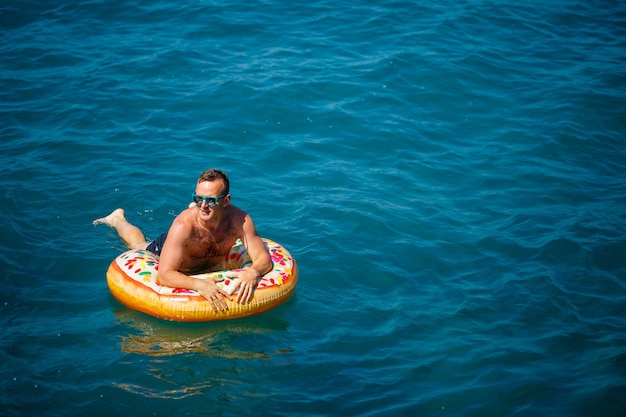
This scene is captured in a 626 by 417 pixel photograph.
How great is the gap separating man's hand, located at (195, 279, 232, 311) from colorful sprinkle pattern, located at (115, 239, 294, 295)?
0.27 ft

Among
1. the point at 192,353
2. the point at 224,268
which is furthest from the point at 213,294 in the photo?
the point at 224,268

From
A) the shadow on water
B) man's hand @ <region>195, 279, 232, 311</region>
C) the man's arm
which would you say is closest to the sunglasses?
the man's arm

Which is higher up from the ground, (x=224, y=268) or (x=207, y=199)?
(x=207, y=199)

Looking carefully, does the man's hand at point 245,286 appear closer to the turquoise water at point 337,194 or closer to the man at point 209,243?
the man at point 209,243

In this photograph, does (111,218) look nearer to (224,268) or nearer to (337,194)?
(224,268)

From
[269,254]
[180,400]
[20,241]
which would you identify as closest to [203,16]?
[20,241]

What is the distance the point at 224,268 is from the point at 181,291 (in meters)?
0.87

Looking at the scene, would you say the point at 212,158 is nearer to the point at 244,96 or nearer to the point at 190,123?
the point at 190,123

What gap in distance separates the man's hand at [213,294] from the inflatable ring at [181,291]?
1.7 inches

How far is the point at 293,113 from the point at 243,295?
216 inches

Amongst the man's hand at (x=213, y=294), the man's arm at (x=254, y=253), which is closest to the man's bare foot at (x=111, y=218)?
the man's arm at (x=254, y=253)

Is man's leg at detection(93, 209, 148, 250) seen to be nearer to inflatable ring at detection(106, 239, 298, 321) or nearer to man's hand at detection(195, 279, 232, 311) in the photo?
inflatable ring at detection(106, 239, 298, 321)

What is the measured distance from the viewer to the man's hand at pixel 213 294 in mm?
7004

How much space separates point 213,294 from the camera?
701 cm
